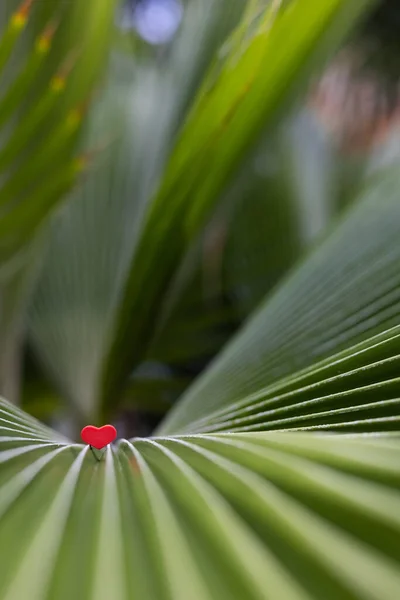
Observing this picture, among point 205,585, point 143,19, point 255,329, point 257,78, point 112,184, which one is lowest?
point 205,585

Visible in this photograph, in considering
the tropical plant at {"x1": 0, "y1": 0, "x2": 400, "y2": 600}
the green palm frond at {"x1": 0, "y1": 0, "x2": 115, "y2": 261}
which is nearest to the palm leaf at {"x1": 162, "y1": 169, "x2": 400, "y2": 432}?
the tropical plant at {"x1": 0, "y1": 0, "x2": 400, "y2": 600}

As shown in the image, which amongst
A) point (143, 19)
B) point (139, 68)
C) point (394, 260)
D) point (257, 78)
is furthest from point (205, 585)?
point (143, 19)

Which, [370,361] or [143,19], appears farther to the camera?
[143,19]

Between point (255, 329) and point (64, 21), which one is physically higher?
point (64, 21)

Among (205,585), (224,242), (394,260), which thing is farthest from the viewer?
(224,242)

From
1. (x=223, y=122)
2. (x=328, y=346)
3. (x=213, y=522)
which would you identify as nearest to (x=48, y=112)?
(x=223, y=122)

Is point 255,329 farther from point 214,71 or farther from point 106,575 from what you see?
point 106,575

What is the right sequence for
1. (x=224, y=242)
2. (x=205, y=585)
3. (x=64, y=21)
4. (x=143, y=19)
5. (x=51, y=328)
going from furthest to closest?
(x=143, y=19) < (x=224, y=242) < (x=51, y=328) < (x=64, y=21) < (x=205, y=585)

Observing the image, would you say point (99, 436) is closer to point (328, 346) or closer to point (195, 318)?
point (328, 346)
